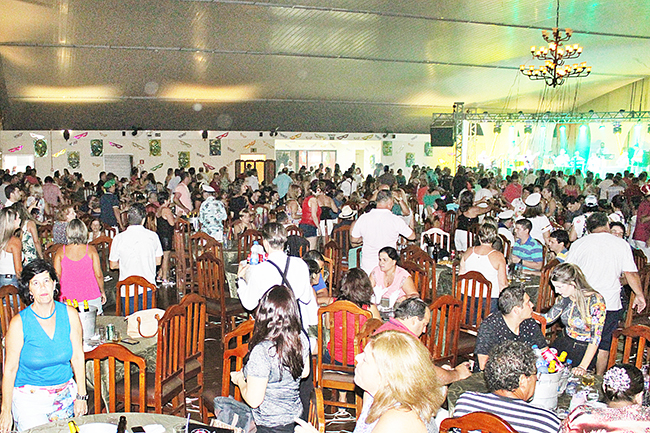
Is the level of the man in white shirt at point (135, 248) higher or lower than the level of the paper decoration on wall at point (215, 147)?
lower

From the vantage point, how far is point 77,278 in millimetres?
4898

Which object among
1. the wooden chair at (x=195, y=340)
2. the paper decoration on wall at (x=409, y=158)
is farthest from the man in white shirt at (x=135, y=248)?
the paper decoration on wall at (x=409, y=158)

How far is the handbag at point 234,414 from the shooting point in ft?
8.96

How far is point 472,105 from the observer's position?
20.8 meters

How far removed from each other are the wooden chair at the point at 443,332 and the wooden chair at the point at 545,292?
1462 millimetres

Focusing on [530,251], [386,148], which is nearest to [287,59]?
[386,148]

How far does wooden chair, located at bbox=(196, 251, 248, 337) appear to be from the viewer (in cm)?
586

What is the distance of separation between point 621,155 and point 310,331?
1781 cm

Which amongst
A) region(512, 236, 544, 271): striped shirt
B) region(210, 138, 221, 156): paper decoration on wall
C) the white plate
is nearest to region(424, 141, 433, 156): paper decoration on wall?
region(210, 138, 221, 156): paper decoration on wall

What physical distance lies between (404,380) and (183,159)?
17.4 metres

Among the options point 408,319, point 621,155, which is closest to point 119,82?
point 408,319

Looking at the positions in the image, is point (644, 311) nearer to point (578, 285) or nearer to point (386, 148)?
point (578, 285)

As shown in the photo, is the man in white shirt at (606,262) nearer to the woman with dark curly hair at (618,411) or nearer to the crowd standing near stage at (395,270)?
the crowd standing near stage at (395,270)

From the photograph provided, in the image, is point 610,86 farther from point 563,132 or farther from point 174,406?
point 174,406
